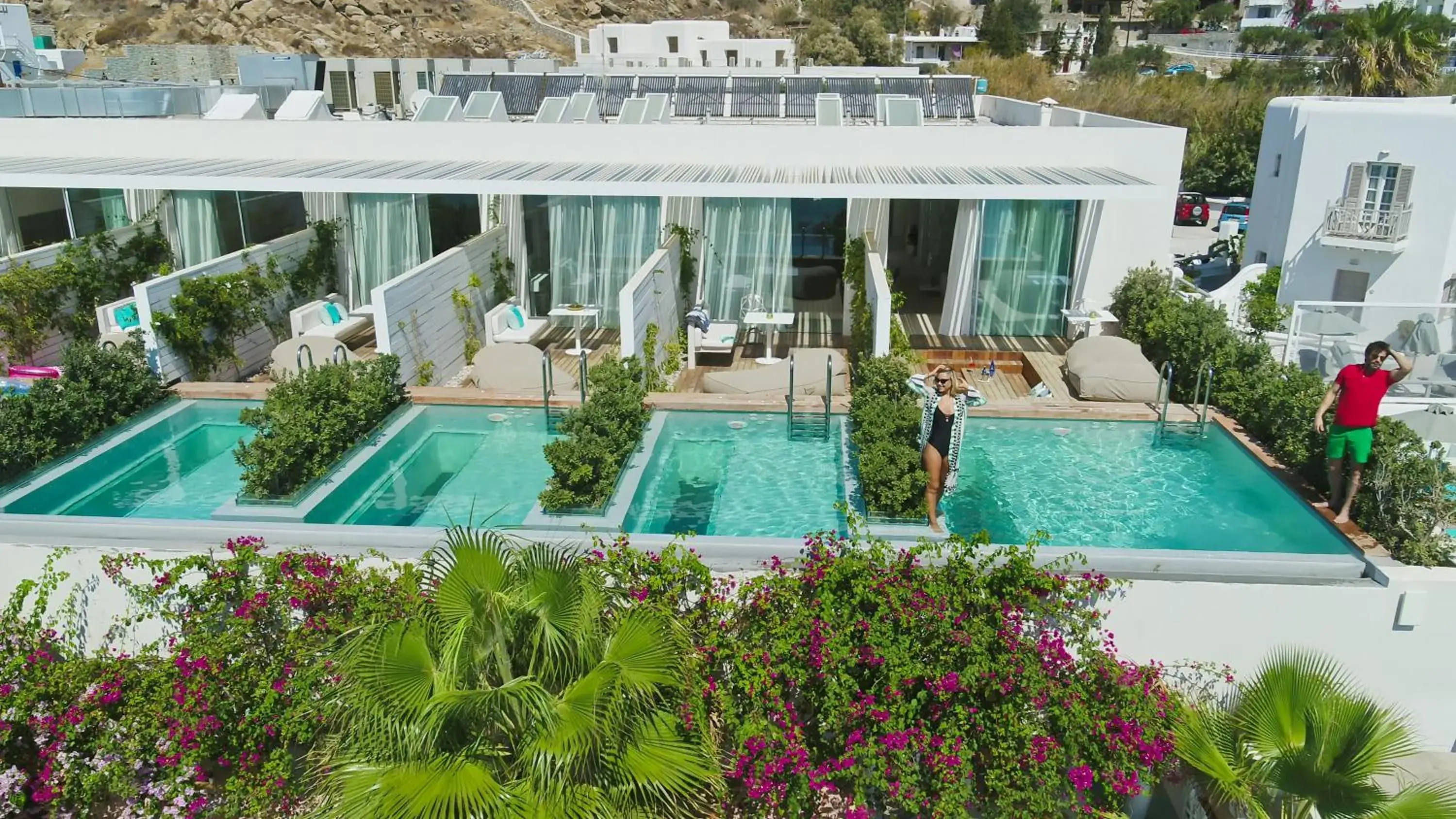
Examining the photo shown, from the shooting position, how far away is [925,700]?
721 centimetres

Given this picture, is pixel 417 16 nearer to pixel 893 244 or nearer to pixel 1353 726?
pixel 893 244

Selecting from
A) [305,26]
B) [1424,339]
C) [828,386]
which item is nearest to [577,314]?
[828,386]

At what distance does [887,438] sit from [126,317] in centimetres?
1180

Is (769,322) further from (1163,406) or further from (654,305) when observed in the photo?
(1163,406)

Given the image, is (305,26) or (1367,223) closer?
(1367,223)

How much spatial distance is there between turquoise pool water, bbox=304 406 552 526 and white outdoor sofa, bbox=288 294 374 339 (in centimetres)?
493

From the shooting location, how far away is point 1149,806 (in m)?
8.64

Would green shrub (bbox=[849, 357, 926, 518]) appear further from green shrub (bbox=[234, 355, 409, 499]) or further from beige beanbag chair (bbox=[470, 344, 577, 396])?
green shrub (bbox=[234, 355, 409, 499])

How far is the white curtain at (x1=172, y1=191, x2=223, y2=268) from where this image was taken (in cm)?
1686

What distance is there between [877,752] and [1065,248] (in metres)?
11.6

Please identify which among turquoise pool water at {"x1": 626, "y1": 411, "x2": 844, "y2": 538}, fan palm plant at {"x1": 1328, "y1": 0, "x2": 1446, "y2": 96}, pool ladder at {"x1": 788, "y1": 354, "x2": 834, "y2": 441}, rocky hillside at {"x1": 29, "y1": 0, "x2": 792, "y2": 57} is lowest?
turquoise pool water at {"x1": 626, "y1": 411, "x2": 844, "y2": 538}

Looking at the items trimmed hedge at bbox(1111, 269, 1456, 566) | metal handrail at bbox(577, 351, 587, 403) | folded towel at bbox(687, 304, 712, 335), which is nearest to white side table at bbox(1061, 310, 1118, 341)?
trimmed hedge at bbox(1111, 269, 1456, 566)

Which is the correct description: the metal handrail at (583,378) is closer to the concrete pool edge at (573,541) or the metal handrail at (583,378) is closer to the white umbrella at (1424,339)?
the concrete pool edge at (573,541)

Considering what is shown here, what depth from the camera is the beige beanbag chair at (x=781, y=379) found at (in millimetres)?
13148
